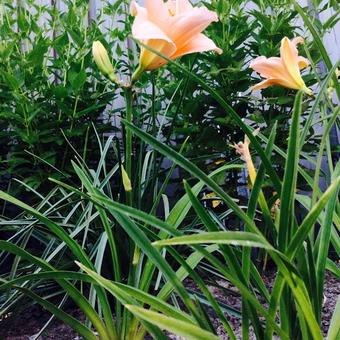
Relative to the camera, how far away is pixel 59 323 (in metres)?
1.00

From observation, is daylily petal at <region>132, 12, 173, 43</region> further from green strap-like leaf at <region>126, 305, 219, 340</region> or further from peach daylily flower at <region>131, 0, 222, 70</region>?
green strap-like leaf at <region>126, 305, 219, 340</region>

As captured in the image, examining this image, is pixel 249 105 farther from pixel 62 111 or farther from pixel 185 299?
pixel 185 299

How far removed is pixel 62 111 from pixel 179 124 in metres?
0.38

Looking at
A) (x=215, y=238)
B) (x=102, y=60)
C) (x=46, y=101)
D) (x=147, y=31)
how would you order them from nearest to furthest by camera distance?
1. (x=215, y=238)
2. (x=147, y=31)
3. (x=102, y=60)
4. (x=46, y=101)

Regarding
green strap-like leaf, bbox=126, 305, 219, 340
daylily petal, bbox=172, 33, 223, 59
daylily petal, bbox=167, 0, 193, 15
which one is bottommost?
green strap-like leaf, bbox=126, 305, 219, 340

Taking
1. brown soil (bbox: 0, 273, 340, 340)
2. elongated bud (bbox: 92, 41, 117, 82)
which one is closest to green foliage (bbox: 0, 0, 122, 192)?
→ brown soil (bbox: 0, 273, 340, 340)

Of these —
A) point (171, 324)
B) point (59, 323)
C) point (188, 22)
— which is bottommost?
point (59, 323)

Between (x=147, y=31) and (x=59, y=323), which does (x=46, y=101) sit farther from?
(x=147, y=31)

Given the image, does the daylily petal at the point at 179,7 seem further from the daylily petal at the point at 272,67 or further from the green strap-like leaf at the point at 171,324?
the green strap-like leaf at the point at 171,324

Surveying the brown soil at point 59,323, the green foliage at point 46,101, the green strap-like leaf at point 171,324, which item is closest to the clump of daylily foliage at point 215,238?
the green strap-like leaf at point 171,324

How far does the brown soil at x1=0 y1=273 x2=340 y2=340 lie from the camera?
0.89 metres

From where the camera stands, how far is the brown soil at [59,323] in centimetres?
89

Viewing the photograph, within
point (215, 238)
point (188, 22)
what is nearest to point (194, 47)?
point (188, 22)

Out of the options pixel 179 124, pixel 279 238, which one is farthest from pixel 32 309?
pixel 279 238
